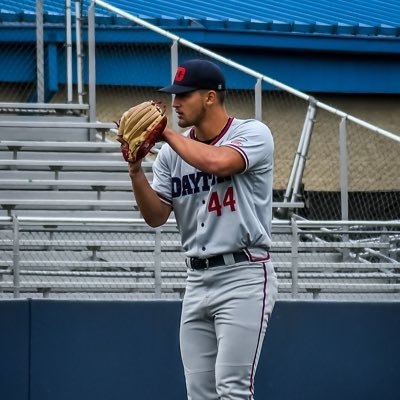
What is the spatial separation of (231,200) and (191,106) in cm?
41

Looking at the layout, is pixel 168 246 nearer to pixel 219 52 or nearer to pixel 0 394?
pixel 0 394

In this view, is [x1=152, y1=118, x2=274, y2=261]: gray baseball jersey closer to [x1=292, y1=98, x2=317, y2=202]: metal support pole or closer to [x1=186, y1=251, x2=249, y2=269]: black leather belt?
[x1=186, y1=251, x2=249, y2=269]: black leather belt

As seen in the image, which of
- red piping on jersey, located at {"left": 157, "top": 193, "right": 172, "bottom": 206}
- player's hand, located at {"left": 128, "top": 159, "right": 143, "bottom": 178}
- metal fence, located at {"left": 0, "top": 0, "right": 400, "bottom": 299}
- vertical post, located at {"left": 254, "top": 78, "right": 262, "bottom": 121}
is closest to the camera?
player's hand, located at {"left": 128, "top": 159, "right": 143, "bottom": 178}

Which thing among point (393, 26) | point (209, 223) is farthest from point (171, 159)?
point (393, 26)

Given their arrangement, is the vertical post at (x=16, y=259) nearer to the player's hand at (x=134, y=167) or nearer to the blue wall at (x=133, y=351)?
the blue wall at (x=133, y=351)

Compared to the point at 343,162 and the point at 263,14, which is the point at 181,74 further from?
the point at 263,14

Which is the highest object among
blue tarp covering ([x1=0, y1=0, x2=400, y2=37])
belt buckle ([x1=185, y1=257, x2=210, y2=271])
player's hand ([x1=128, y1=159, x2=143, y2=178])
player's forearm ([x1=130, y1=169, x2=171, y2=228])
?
blue tarp covering ([x1=0, y1=0, x2=400, y2=37])

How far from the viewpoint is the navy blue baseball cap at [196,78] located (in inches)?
192

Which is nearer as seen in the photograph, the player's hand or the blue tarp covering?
the player's hand

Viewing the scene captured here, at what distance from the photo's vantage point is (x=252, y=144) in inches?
190

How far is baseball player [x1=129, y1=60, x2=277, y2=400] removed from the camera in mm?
4820

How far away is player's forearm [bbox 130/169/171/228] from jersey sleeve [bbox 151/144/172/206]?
0.04 metres

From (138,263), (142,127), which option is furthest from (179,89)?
(138,263)

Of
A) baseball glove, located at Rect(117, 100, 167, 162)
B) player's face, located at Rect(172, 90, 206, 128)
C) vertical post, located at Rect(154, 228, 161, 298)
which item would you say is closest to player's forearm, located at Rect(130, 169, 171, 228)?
baseball glove, located at Rect(117, 100, 167, 162)
